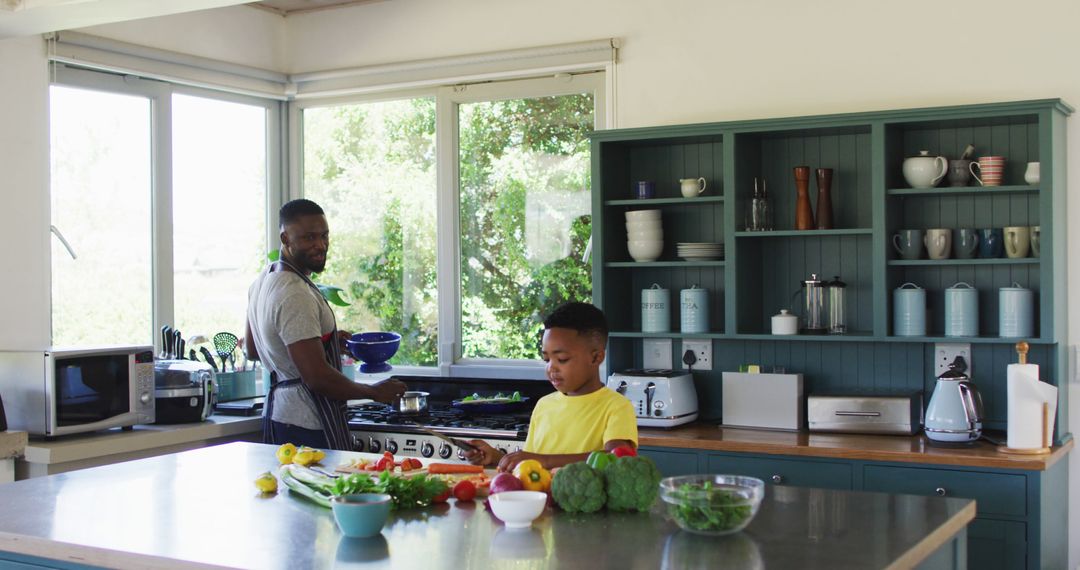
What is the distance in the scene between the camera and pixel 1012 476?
3.53 meters

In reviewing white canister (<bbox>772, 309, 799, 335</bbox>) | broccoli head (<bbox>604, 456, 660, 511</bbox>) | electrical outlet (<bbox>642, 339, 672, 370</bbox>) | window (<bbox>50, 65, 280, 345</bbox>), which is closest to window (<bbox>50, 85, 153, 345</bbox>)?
window (<bbox>50, 65, 280, 345</bbox>)

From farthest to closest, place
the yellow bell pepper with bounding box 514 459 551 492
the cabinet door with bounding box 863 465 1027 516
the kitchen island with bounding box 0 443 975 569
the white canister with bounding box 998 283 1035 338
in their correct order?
the white canister with bounding box 998 283 1035 338 < the cabinet door with bounding box 863 465 1027 516 < the yellow bell pepper with bounding box 514 459 551 492 < the kitchen island with bounding box 0 443 975 569

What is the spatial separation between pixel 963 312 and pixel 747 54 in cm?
135

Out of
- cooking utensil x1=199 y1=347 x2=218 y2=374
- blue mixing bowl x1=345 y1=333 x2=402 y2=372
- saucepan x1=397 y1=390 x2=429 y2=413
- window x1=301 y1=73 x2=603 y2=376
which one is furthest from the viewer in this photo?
window x1=301 y1=73 x2=603 y2=376

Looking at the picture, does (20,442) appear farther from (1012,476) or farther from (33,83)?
(1012,476)

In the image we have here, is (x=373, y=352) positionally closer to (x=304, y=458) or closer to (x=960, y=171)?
(x=304, y=458)

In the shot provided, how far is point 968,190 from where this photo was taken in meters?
3.90

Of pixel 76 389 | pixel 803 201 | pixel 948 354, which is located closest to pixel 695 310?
pixel 803 201

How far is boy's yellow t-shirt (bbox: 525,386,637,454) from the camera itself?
2967 mm

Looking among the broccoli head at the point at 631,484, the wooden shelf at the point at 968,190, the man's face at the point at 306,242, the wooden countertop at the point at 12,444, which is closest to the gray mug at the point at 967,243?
the wooden shelf at the point at 968,190

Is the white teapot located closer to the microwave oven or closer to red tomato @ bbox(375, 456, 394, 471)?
red tomato @ bbox(375, 456, 394, 471)

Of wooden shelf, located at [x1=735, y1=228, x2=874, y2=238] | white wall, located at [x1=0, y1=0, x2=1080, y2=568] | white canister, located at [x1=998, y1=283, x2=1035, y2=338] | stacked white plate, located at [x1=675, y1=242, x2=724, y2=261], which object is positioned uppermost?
white wall, located at [x1=0, y1=0, x2=1080, y2=568]

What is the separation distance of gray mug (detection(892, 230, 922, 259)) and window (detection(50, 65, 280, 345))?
311 centimetres

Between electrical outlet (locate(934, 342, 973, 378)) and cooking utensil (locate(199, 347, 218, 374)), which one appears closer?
electrical outlet (locate(934, 342, 973, 378))
